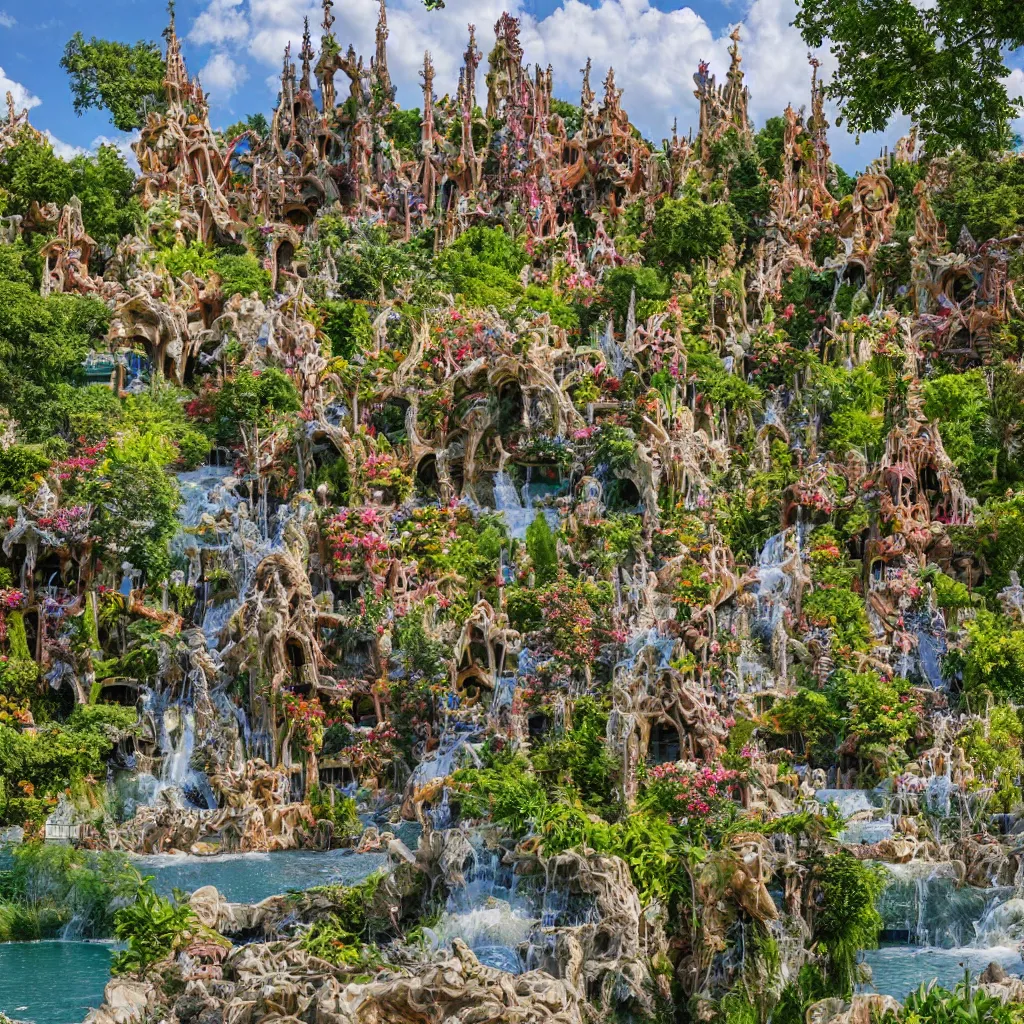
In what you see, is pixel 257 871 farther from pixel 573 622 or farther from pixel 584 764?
Answer: pixel 573 622

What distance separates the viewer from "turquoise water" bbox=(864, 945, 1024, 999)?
15484 mm

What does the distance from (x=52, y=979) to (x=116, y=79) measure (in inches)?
1305

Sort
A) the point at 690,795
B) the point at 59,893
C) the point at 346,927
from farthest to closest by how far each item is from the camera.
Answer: the point at 690,795
the point at 59,893
the point at 346,927

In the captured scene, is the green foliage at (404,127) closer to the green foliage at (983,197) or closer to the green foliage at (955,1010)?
the green foliage at (983,197)

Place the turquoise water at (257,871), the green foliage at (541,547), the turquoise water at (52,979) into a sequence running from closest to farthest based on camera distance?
the turquoise water at (52,979)
the turquoise water at (257,871)
the green foliage at (541,547)

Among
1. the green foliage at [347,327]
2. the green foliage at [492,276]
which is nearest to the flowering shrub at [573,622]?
the green foliage at [492,276]

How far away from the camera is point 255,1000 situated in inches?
464

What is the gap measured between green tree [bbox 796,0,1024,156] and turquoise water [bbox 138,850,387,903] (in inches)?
419

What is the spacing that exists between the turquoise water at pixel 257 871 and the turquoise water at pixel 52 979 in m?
1.79

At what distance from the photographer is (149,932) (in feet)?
44.9

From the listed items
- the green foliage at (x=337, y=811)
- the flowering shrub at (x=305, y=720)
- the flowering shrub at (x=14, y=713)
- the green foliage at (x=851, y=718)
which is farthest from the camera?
the flowering shrub at (x=14, y=713)

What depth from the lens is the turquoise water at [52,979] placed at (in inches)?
566

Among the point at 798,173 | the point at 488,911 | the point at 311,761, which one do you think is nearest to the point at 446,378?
the point at 311,761

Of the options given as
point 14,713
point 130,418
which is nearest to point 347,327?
point 130,418
